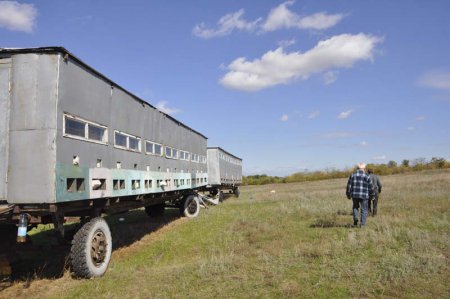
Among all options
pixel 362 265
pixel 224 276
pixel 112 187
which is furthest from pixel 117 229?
pixel 362 265

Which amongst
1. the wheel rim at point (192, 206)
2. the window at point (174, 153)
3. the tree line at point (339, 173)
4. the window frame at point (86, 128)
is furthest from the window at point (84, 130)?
the tree line at point (339, 173)

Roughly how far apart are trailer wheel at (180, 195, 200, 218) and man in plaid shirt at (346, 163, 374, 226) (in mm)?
7063

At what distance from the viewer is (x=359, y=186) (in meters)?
11.2

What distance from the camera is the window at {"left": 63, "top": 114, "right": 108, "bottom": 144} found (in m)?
6.53

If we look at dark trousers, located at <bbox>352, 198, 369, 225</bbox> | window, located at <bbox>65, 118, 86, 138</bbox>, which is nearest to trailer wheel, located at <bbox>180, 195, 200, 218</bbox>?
dark trousers, located at <bbox>352, 198, 369, 225</bbox>

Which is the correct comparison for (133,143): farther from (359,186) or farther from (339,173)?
(339,173)

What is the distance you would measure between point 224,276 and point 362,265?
2.39 meters

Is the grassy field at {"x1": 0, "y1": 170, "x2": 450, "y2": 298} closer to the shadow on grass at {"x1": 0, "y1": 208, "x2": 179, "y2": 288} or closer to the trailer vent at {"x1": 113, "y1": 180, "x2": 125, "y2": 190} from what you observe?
the shadow on grass at {"x1": 0, "y1": 208, "x2": 179, "y2": 288}

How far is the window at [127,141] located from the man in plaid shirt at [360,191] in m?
6.09

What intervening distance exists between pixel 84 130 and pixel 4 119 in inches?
51.5

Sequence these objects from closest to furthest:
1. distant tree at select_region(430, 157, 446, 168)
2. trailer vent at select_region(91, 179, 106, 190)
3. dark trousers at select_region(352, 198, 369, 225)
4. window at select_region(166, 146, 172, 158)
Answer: trailer vent at select_region(91, 179, 106, 190), dark trousers at select_region(352, 198, 369, 225), window at select_region(166, 146, 172, 158), distant tree at select_region(430, 157, 446, 168)

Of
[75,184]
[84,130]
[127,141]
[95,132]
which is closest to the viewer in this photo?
[75,184]

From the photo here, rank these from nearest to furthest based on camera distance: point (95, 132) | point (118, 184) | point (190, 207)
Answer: point (95, 132) → point (118, 184) → point (190, 207)

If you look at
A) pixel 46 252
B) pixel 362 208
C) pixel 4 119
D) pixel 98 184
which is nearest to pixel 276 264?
pixel 98 184
